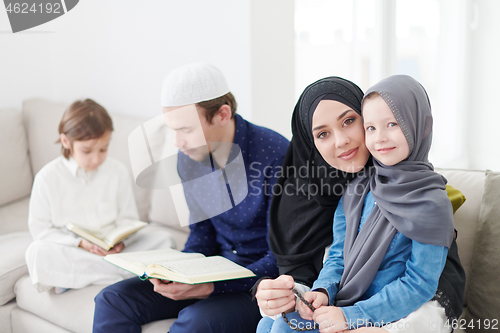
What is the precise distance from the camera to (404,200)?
3.07 feet

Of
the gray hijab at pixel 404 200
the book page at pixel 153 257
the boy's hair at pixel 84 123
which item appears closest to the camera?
the gray hijab at pixel 404 200

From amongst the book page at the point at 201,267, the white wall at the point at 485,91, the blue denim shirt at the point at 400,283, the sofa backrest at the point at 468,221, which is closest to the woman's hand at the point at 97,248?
the book page at the point at 201,267

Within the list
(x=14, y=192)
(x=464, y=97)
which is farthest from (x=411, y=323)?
(x=464, y=97)

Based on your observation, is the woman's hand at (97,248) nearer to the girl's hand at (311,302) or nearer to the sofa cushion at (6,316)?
the sofa cushion at (6,316)

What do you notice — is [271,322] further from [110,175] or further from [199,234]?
[110,175]

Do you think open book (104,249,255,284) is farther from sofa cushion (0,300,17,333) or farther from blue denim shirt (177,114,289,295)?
sofa cushion (0,300,17,333)

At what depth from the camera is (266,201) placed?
142 centimetres

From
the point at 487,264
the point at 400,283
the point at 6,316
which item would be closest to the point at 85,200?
the point at 6,316

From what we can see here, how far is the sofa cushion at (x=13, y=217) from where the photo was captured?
2.22 m

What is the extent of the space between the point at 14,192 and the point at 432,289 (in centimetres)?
217

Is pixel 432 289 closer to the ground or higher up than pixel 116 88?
closer to the ground

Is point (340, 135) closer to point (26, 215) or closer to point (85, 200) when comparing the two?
point (85, 200)

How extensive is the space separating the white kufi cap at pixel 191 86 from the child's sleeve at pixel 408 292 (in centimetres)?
74

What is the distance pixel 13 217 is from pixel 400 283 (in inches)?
80.4
